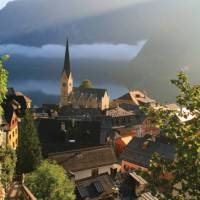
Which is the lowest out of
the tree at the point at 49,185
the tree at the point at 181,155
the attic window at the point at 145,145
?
the attic window at the point at 145,145

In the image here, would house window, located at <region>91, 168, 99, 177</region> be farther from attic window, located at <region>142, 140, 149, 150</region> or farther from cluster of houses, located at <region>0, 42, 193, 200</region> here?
attic window, located at <region>142, 140, 149, 150</region>

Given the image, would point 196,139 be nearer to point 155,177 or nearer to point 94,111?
point 155,177

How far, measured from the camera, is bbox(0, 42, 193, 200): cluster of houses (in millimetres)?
35750

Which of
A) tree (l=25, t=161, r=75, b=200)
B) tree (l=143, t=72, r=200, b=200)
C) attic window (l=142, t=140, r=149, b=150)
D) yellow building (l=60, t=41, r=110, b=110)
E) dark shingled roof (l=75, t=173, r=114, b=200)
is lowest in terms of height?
yellow building (l=60, t=41, r=110, b=110)

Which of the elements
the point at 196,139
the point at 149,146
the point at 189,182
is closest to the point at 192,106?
the point at 196,139

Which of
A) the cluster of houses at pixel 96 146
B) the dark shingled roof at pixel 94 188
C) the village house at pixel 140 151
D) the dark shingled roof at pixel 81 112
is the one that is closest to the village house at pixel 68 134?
the cluster of houses at pixel 96 146

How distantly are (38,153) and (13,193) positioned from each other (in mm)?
18159

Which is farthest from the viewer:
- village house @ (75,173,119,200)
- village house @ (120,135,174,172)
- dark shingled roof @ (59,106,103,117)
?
dark shingled roof @ (59,106,103,117)

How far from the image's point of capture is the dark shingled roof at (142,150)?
46744 mm

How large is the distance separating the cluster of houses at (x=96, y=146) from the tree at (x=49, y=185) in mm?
4230

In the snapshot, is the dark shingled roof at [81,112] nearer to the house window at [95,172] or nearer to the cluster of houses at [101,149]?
the cluster of houses at [101,149]

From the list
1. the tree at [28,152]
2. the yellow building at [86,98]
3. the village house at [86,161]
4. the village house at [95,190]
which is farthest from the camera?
the yellow building at [86,98]

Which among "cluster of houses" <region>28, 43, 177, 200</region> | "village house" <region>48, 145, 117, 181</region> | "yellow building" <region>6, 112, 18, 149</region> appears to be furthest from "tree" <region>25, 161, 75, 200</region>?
"yellow building" <region>6, 112, 18, 149</region>

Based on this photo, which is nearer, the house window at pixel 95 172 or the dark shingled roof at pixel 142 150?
the house window at pixel 95 172
